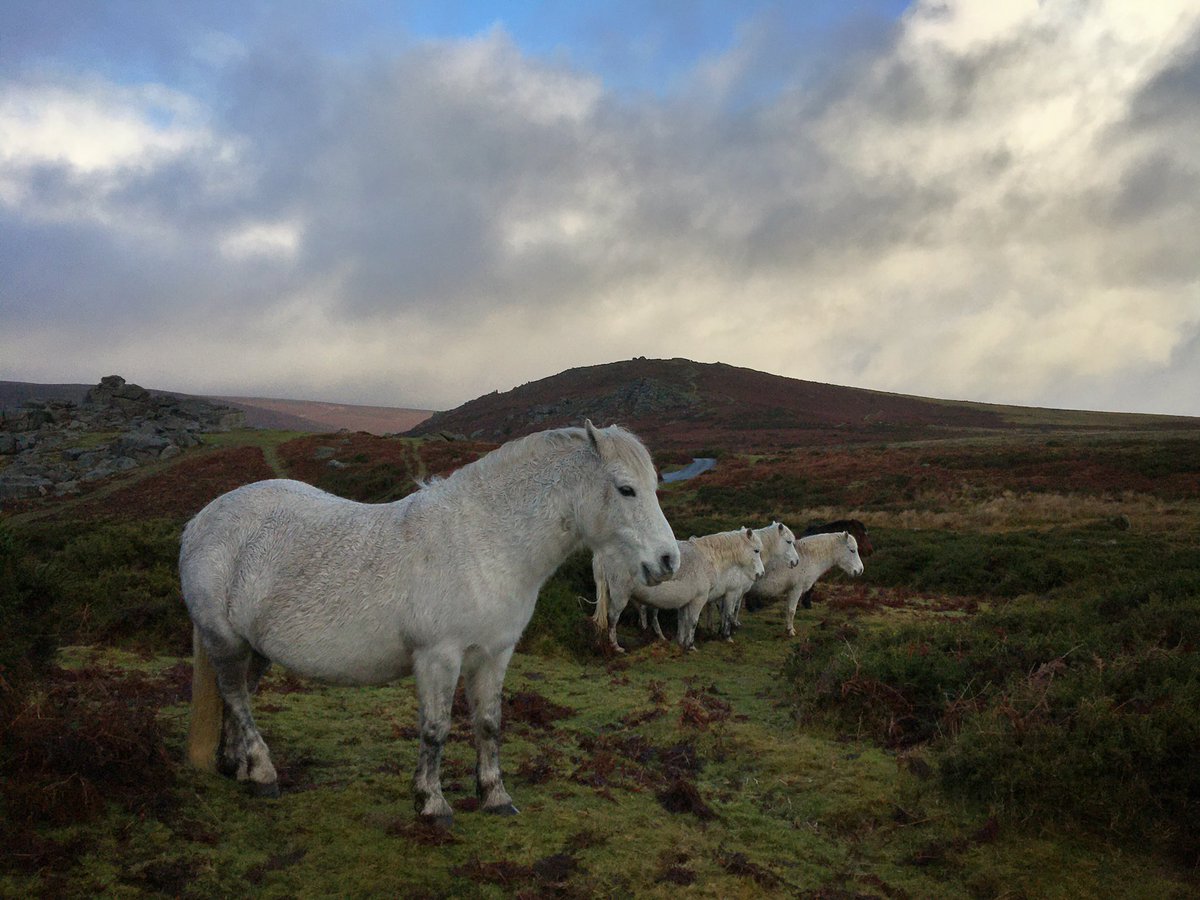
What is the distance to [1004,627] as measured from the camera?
970 cm

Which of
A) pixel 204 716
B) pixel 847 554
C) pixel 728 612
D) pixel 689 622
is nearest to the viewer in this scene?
pixel 204 716

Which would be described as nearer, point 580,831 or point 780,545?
point 580,831

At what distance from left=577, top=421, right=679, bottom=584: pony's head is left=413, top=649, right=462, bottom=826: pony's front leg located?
1.26 meters

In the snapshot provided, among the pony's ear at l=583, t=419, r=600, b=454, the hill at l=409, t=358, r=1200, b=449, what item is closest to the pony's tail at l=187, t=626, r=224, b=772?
the pony's ear at l=583, t=419, r=600, b=454

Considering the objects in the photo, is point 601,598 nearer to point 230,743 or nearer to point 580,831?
point 580,831

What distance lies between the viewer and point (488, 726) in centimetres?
470

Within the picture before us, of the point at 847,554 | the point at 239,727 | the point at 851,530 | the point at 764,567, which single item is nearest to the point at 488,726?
the point at 239,727

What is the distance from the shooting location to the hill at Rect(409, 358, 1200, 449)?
85.4 meters

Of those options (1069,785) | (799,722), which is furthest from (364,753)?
(1069,785)

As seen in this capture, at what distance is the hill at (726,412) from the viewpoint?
85438 mm

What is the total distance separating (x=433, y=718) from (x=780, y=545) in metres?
10.9

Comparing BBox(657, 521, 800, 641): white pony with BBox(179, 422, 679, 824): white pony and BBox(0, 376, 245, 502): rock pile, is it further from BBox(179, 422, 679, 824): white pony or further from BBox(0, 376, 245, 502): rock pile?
BBox(0, 376, 245, 502): rock pile

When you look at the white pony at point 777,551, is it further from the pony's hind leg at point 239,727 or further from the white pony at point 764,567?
the pony's hind leg at point 239,727

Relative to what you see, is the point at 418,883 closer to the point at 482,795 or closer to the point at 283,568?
the point at 482,795
